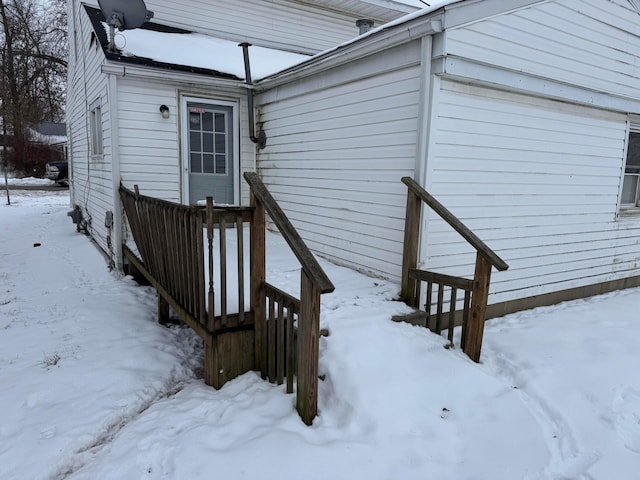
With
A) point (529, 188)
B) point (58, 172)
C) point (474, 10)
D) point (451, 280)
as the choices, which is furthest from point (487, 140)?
point (58, 172)

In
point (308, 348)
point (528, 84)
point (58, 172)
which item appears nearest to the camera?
point (308, 348)

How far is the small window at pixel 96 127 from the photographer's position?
7.23 meters

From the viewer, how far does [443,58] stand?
3752 millimetres

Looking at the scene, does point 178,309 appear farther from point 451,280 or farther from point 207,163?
point 207,163

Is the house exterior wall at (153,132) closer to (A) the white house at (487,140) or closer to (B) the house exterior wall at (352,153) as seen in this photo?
(B) the house exterior wall at (352,153)

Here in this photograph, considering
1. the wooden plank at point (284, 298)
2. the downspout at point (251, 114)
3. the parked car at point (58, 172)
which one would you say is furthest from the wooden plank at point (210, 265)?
the parked car at point (58, 172)

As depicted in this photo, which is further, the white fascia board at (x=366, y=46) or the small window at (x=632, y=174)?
the small window at (x=632, y=174)

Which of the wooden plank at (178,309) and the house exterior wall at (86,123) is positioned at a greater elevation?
the house exterior wall at (86,123)

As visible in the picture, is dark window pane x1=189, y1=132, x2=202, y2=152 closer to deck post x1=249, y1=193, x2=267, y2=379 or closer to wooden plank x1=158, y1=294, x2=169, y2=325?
wooden plank x1=158, y1=294, x2=169, y2=325

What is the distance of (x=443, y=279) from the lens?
366 cm

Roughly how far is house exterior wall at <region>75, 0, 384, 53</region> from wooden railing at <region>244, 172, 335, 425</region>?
695 cm

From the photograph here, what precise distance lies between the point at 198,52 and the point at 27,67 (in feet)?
83.2

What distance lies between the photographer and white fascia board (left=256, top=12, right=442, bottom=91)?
370cm

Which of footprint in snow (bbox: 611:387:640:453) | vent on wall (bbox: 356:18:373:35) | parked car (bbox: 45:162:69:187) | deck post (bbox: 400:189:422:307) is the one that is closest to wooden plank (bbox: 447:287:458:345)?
deck post (bbox: 400:189:422:307)
